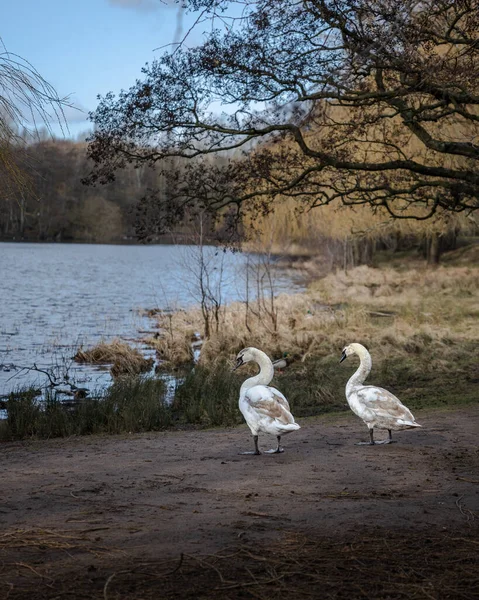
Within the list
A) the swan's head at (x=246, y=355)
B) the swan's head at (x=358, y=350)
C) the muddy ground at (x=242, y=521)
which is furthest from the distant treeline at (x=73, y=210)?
the muddy ground at (x=242, y=521)

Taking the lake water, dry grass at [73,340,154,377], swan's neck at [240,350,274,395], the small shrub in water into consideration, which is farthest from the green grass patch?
dry grass at [73,340,154,377]

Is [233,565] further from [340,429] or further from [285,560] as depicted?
[340,429]

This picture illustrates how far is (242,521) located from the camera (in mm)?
5375

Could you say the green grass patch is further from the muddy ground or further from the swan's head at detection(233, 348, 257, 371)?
the swan's head at detection(233, 348, 257, 371)

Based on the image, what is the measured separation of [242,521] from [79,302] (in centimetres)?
3069

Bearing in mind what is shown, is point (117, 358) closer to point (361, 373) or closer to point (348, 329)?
point (348, 329)

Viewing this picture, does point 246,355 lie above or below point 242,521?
above

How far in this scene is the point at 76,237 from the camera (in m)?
115

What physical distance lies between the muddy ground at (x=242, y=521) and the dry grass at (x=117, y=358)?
29.1 feet

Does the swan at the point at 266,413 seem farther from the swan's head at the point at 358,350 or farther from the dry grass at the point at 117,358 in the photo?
the dry grass at the point at 117,358

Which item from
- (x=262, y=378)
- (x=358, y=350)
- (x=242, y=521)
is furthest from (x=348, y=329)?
(x=242, y=521)

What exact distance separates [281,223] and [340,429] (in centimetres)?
2761

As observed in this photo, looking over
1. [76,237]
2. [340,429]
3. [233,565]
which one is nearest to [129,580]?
[233,565]

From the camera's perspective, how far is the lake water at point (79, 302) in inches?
718
